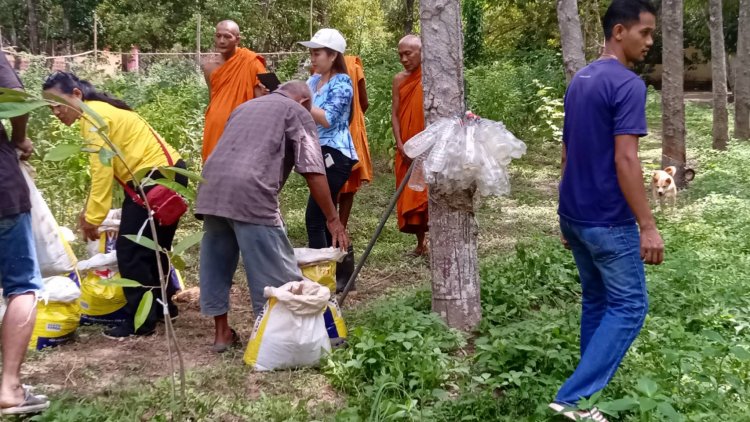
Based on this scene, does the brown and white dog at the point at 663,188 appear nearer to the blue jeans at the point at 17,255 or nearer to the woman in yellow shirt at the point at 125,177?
the woman in yellow shirt at the point at 125,177

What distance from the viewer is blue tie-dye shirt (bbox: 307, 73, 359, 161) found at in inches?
198

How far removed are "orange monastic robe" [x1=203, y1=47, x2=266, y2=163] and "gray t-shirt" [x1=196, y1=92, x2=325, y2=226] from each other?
189 centimetres

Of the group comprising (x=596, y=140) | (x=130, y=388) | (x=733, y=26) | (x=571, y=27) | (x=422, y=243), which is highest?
(x=733, y=26)

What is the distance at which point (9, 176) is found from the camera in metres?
3.07

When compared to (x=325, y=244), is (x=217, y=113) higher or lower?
higher

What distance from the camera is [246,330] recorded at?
4.59 meters

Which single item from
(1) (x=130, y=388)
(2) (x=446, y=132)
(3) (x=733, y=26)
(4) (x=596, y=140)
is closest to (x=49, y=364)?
(1) (x=130, y=388)

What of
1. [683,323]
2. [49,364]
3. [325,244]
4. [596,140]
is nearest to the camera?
[596,140]

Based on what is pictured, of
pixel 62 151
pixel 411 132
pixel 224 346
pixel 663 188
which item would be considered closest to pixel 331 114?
pixel 411 132

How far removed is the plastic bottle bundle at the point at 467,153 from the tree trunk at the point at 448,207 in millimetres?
89

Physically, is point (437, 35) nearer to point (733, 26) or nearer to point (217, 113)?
point (217, 113)

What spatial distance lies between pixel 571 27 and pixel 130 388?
14.6 ft

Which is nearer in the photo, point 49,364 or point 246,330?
point 49,364

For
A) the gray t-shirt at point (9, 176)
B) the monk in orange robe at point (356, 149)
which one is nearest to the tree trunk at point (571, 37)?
the monk in orange robe at point (356, 149)
